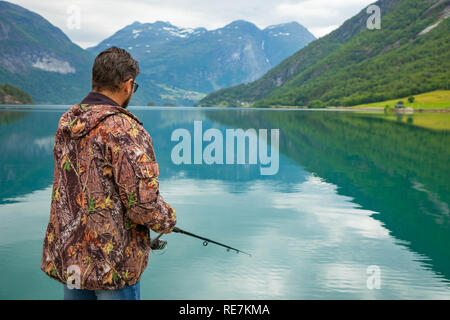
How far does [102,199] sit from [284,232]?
8229 millimetres

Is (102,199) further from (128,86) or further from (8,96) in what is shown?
(8,96)

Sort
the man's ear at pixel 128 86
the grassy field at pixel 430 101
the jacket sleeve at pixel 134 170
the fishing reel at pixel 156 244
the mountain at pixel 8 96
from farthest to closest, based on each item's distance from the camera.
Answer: the mountain at pixel 8 96 → the grassy field at pixel 430 101 → the fishing reel at pixel 156 244 → the man's ear at pixel 128 86 → the jacket sleeve at pixel 134 170

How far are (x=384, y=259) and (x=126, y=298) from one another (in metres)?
6.93

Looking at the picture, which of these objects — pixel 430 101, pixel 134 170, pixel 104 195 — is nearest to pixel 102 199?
pixel 104 195

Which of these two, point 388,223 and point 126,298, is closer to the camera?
point 126,298

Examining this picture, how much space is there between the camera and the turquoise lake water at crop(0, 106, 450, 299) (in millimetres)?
7465

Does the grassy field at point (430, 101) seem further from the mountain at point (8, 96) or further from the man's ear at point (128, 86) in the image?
the mountain at point (8, 96)

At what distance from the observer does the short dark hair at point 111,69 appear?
324 centimetres

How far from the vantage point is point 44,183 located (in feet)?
57.9

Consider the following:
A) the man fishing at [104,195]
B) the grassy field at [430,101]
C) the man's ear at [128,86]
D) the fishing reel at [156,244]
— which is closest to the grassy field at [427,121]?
the fishing reel at [156,244]

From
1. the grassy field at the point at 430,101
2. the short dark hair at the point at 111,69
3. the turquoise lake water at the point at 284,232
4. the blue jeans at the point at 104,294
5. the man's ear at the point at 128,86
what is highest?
the grassy field at the point at 430,101

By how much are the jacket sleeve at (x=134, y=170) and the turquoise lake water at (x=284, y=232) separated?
4.38 metres

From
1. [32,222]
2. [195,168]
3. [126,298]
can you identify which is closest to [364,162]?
[195,168]

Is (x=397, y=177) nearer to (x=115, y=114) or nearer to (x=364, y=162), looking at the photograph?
(x=364, y=162)
